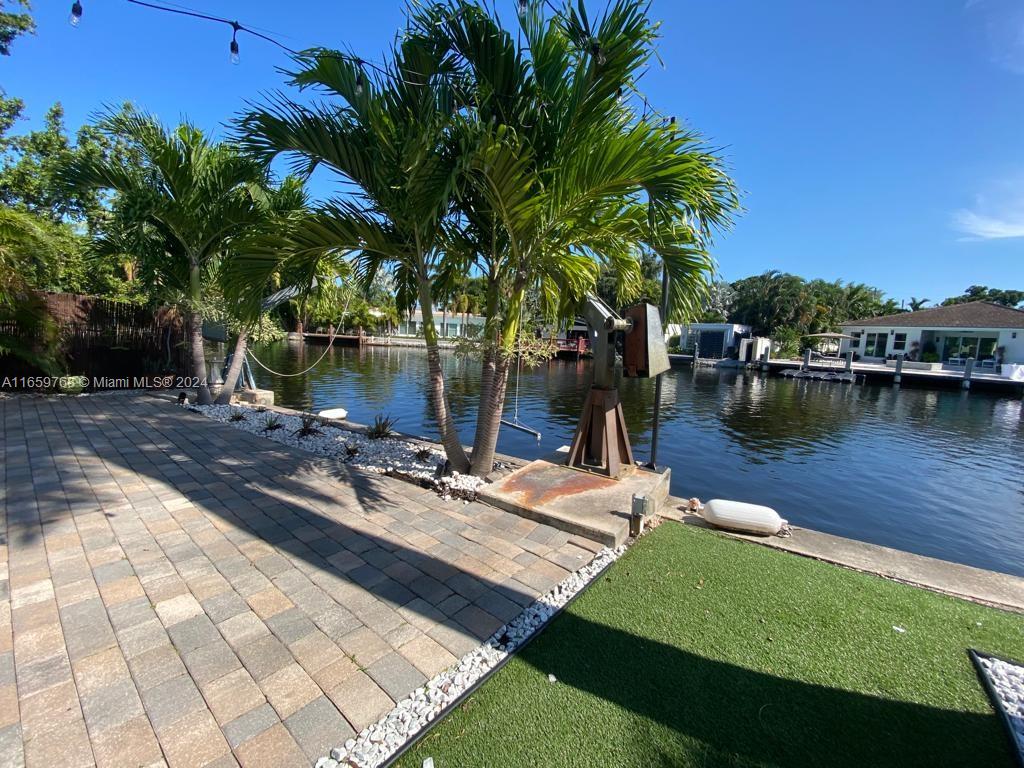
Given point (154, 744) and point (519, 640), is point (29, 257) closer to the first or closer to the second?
point (154, 744)

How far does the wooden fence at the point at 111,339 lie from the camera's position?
9.23 m

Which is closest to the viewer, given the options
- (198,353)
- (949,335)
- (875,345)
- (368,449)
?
(368,449)

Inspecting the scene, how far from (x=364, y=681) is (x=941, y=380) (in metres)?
33.3

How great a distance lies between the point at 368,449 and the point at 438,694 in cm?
418

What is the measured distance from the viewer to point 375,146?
3662 millimetres

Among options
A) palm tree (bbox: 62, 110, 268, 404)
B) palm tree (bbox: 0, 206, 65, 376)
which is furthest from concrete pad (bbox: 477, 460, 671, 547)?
palm tree (bbox: 0, 206, 65, 376)

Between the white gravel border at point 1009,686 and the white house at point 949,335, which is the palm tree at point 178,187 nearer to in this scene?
the white gravel border at point 1009,686

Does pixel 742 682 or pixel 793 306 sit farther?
pixel 793 306

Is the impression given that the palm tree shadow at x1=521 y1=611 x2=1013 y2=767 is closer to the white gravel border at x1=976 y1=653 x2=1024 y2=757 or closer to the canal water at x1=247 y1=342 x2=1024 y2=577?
the white gravel border at x1=976 y1=653 x2=1024 y2=757

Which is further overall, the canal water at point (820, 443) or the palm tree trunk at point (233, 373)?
the palm tree trunk at point (233, 373)

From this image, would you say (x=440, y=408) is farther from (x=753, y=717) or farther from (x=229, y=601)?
(x=753, y=717)

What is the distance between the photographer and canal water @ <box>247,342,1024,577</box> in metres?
6.68

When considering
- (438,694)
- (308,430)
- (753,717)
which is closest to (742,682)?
(753,717)

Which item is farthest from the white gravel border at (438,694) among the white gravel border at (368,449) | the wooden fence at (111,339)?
the wooden fence at (111,339)
